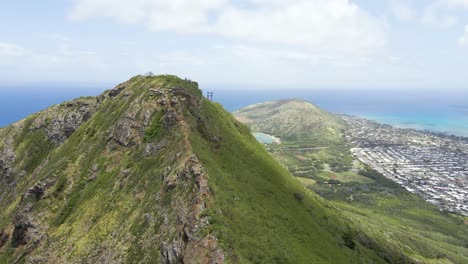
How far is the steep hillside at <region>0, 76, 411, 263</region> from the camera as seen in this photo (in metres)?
72.1

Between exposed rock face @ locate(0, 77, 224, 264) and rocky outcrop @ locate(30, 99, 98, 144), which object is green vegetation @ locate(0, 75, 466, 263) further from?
rocky outcrop @ locate(30, 99, 98, 144)

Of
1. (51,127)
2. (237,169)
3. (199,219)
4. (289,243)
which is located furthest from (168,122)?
(51,127)

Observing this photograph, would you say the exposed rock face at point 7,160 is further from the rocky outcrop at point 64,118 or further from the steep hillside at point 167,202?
the steep hillside at point 167,202

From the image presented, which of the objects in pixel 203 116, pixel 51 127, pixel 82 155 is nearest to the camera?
pixel 203 116

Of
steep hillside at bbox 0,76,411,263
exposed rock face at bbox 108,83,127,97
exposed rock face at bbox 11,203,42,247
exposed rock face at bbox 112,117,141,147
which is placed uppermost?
exposed rock face at bbox 108,83,127,97

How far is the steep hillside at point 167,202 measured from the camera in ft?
236

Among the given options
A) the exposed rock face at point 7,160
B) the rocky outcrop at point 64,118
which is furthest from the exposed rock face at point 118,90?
the exposed rock face at point 7,160

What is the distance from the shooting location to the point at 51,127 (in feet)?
522

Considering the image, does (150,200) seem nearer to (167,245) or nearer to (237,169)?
(167,245)

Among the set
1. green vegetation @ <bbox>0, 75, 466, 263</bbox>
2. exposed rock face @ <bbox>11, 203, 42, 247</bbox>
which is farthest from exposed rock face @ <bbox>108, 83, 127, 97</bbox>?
exposed rock face @ <bbox>11, 203, 42, 247</bbox>

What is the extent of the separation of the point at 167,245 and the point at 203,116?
44.2m

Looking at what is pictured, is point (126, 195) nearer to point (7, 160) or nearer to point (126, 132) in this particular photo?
point (126, 132)

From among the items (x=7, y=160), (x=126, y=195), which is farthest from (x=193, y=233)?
(x=7, y=160)

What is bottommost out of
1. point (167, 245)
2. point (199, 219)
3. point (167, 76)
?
point (167, 245)
